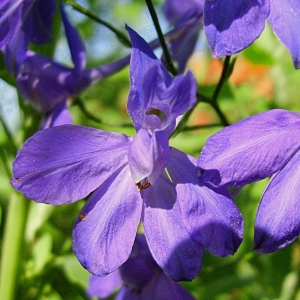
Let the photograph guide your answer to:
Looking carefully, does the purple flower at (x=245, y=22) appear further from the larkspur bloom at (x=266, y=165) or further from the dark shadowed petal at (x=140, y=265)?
the dark shadowed petal at (x=140, y=265)

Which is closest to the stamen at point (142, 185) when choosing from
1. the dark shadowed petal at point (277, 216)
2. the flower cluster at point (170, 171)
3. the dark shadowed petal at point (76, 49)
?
the flower cluster at point (170, 171)

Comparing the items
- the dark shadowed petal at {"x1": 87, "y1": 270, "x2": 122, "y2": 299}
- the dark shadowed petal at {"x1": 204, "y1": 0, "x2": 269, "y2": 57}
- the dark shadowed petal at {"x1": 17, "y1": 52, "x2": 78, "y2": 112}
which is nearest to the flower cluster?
the dark shadowed petal at {"x1": 204, "y1": 0, "x2": 269, "y2": 57}

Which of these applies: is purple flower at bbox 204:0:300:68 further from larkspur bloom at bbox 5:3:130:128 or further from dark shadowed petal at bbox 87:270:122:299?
dark shadowed petal at bbox 87:270:122:299

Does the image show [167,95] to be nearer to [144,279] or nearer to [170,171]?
[170,171]

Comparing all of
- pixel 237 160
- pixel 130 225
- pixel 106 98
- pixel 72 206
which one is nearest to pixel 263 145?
pixel 237 160

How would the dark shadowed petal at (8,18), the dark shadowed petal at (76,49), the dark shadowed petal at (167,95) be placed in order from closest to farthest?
the dark shadowed petal at (167,95) < the dark shadowed petal at (8,18) < the dark shadowed petal at (76,49)

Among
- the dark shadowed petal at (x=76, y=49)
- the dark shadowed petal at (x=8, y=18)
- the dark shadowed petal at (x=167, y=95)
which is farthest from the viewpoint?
the dark shadowed petal at (x=76, y=49)

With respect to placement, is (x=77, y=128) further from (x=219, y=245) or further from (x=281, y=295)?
(x=281, y=295)
